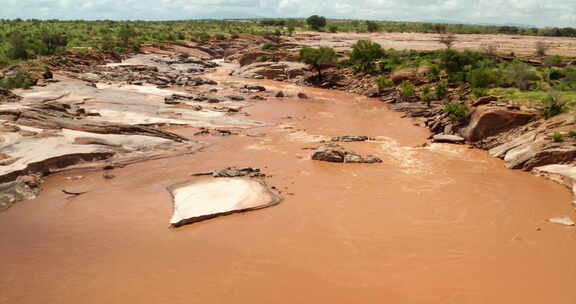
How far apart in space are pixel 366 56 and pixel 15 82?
108ft

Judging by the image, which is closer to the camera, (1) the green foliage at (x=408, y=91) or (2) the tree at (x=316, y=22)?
(1) the green foliage at (x=408, y=91)

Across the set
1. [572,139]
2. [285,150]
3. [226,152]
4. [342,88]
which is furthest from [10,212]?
[342,88]

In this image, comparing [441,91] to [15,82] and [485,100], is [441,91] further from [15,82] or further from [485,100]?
[15,82]

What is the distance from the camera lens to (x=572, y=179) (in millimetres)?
16234

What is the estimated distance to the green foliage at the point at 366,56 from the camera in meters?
45.5

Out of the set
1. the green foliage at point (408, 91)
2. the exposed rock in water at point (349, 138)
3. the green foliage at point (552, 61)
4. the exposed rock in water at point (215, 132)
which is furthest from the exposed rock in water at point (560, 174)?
the green foliage at point (552, 61)

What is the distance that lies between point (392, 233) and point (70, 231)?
9793 millimetres

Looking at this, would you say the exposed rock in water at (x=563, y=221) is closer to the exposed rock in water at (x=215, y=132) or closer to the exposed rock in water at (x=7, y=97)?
the exposed rock in water at (x=215, y=132)

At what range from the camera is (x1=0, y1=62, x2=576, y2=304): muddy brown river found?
32.2 feet

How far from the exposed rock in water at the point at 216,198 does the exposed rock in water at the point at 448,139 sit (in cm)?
1229

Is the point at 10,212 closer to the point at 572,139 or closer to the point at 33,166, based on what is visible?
the point at 33,166

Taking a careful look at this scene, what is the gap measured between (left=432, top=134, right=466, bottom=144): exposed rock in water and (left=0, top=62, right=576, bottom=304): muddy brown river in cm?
420

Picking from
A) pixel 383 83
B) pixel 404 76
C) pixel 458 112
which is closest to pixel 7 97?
pixel 458 112

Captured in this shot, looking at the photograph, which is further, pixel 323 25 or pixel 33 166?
pixel 323 25
